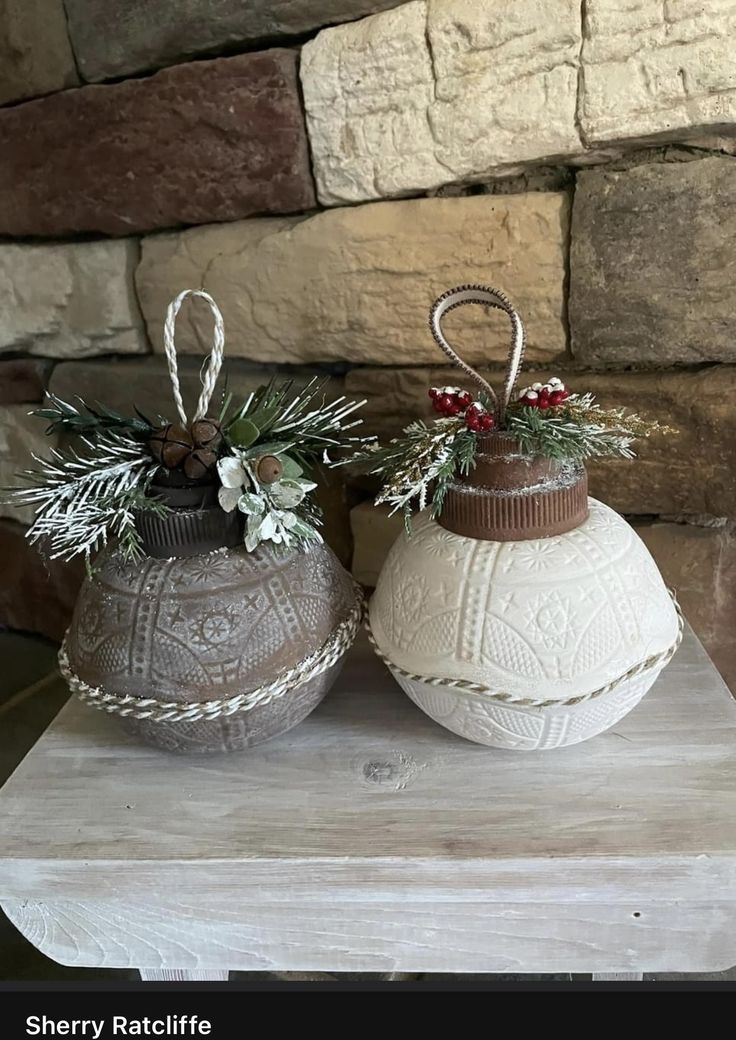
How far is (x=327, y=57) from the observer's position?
0.87 meters

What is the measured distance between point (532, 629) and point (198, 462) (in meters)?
0.31

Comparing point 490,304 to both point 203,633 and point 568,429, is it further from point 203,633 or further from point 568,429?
point 203,633

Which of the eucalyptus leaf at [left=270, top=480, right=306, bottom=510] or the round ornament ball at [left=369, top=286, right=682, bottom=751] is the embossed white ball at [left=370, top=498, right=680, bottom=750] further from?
the eucalyptus leaf at [left=270, top=480, right=306, bottom=510]

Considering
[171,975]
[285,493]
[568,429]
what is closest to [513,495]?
[568,429]

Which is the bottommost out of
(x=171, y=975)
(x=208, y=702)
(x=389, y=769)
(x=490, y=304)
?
(x=171, y=975)

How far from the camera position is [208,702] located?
0.66m

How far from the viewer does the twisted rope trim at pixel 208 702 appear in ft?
2.17

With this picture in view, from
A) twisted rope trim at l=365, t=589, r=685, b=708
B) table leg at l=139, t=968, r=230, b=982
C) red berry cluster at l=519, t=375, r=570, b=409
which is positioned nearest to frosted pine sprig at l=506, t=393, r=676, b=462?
red berry cluster at l=519, t=375, r=570, b=409

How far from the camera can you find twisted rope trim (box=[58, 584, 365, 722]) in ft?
2.17

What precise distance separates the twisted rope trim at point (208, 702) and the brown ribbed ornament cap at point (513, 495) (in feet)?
0.56

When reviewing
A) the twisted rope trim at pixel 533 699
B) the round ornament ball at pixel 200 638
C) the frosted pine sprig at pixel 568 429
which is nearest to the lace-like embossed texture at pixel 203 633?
the round ornament ball at pixel 200 638

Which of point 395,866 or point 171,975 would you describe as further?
point 171,975

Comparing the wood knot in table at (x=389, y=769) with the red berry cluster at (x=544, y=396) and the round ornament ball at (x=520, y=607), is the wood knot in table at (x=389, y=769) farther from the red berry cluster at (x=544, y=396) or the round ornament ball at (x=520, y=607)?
the red berry cluster at (x=544, y=396)

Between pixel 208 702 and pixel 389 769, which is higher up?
pixel 208 702
